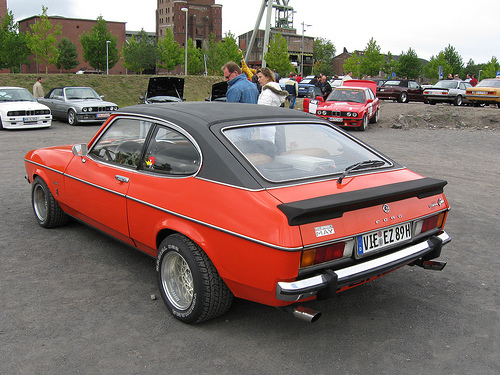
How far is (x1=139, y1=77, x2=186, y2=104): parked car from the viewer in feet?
61.8

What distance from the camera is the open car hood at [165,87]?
18.8m

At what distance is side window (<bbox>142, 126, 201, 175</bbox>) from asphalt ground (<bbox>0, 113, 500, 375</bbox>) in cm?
109

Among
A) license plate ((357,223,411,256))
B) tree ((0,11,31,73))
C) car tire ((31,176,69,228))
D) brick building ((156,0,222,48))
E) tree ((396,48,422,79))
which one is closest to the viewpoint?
license plate ((357,223,411,256))

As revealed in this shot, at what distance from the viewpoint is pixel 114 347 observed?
10.1 ft

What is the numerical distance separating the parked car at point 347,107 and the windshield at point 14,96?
10.6m

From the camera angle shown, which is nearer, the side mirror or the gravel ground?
the side mirror

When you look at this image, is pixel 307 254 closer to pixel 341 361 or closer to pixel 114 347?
pixel 341 361

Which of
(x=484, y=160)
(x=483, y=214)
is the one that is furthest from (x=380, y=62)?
(x=483, y=214)

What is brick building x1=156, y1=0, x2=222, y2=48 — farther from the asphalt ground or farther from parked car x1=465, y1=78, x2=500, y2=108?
the asphalt ground

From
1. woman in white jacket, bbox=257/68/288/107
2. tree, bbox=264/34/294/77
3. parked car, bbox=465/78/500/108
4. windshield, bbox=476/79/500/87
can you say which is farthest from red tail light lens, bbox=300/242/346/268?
Result: tree, bbox=264/34/294/77

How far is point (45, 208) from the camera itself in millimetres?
5488

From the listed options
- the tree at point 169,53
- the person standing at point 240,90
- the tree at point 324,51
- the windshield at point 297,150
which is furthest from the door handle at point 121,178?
the tree at point 324,51

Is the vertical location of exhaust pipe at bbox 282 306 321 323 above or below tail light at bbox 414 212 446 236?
below

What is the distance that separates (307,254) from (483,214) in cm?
461
